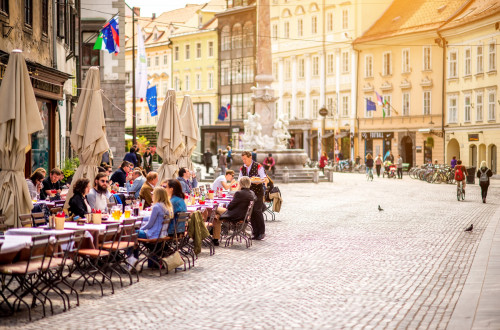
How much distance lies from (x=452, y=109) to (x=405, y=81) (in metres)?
5.94

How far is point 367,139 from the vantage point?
6366cm

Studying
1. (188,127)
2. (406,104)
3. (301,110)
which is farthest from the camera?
(301,110)

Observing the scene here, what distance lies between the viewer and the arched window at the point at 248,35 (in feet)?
249

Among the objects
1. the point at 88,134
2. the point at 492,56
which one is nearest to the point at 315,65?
the point at 492,56

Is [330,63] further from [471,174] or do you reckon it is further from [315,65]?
[471,174]

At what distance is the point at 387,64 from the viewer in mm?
62406

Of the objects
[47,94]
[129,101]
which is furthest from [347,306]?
[129,101]

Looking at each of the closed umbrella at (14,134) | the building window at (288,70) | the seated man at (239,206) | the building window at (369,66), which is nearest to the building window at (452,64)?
the building window at (369,66)

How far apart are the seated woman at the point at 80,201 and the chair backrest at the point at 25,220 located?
632 mm

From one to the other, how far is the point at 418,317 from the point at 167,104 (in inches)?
460

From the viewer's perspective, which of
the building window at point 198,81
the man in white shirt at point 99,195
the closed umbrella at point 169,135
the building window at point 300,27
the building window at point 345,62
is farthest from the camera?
the building window at point 198,81

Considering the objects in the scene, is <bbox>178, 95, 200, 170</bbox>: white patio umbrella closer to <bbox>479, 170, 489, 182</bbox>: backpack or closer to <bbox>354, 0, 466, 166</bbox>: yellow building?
<bbox>479, 170, 489, 182</bbox>: backpack

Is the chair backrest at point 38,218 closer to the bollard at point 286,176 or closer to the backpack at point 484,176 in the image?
the backpack at point 484,176

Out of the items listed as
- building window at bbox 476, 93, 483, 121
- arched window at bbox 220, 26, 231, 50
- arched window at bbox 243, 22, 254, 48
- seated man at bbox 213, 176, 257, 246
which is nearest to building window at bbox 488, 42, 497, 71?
building window at bbox 476, 93, 483, 121
